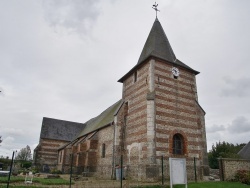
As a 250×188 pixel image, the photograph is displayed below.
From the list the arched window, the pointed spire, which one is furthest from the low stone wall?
the pointed spire

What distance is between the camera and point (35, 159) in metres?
37.3

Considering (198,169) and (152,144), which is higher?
(152,144)

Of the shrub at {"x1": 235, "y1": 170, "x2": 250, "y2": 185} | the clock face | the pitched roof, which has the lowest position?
the shrub at {"x1": 235, "y1": 170, "x2": 250, "y2": 185}

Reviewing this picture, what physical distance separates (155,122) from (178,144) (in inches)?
120

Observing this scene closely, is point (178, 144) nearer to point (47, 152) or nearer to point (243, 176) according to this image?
point (243, 176)

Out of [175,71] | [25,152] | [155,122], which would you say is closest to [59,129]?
[175,71]

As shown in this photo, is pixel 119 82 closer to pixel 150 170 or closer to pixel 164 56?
pixel 164 56

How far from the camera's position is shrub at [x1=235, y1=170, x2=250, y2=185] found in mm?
16234

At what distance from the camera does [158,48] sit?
70.4 ft

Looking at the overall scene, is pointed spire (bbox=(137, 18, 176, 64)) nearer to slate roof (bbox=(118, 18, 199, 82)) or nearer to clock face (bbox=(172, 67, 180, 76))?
slate roof (bbox=(118, 18, 199, 82))

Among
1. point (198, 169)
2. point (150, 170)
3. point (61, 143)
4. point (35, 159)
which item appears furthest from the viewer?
point (61, 143)

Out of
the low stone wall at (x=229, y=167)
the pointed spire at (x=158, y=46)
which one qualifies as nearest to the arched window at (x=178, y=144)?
the low stone wall at (x=229, y=167)

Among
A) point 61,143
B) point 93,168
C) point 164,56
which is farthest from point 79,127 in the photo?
point 164,56

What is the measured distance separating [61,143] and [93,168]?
17748 mm
